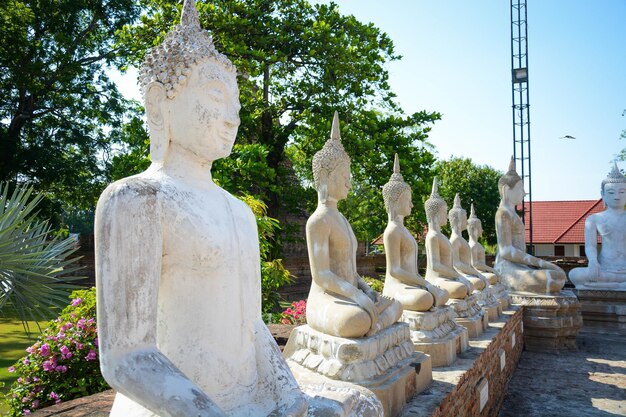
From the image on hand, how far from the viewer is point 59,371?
4.68m

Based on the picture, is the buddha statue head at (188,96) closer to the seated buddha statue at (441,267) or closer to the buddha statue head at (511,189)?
the seated buddha statue at (441,267)

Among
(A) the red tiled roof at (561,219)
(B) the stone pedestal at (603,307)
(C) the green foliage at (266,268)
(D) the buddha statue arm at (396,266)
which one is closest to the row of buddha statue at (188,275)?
(D) the buddha statue arm at (396,266)

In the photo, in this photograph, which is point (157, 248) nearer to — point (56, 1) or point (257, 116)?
point (257, 116)

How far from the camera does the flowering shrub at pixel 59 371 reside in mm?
4574

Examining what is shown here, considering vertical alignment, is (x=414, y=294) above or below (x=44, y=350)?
above

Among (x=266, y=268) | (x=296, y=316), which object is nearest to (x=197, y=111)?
(x=296, y=316)

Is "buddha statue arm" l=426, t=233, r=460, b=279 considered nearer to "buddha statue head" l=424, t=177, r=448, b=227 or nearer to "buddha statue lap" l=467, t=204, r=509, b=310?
"buddha statue head" l=424, t=177, r=448, b=227

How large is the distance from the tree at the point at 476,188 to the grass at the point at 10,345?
1925 centimetres

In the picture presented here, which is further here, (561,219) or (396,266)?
(561,219)

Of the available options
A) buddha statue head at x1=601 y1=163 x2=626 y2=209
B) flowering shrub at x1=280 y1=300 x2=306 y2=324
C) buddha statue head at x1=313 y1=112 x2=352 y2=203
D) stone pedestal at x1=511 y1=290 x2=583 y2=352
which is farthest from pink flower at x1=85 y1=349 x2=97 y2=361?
buddha statue head at x1=601 y1=163 x2=626 y2=209

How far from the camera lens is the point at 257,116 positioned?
1144cm

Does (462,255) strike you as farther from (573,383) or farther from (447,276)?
(573,383)

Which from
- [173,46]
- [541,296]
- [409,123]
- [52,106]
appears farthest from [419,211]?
[52,106]

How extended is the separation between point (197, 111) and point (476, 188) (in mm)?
25992
